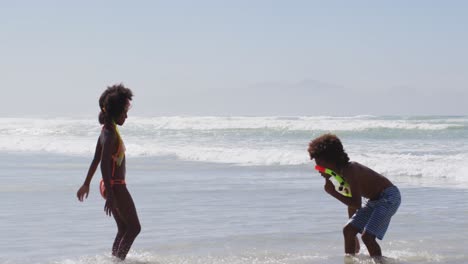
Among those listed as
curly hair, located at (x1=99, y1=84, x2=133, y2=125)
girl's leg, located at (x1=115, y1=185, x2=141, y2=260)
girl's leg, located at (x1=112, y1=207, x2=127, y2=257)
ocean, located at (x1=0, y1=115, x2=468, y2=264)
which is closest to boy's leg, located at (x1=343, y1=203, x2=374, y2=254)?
ocean, located at (x1=0, y1=115, x2=468, y2=264)

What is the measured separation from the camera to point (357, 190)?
5617mm

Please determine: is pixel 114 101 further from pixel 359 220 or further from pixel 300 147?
pixel 300 147

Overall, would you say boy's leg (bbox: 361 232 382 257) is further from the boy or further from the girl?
the girl

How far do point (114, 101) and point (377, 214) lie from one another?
2139 millimetres

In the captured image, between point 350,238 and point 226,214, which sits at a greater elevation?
point 350,238

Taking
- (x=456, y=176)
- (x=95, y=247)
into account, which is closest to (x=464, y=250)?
(x=95, y=247)

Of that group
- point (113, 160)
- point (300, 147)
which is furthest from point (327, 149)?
point (300, 147)

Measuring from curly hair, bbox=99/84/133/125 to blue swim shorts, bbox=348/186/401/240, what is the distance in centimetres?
193

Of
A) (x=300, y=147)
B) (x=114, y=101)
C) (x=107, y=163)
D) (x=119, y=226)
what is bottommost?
(x=300, y=147)

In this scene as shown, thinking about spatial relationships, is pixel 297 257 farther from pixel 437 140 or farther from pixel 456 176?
A: pixel 437 140

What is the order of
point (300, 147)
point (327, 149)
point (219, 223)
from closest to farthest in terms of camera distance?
point (327, 149) → point (219, 223) → point (300, 147)

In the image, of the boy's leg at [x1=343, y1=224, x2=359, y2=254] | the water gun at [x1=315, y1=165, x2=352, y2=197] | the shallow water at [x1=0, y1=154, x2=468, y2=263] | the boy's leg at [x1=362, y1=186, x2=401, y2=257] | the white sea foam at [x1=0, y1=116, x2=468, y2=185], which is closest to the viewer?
the water gun at [x1=315, y1=165, x2=352, y2=197]

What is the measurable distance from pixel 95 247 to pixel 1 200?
3590mm

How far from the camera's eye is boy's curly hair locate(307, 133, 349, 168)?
553 cm
